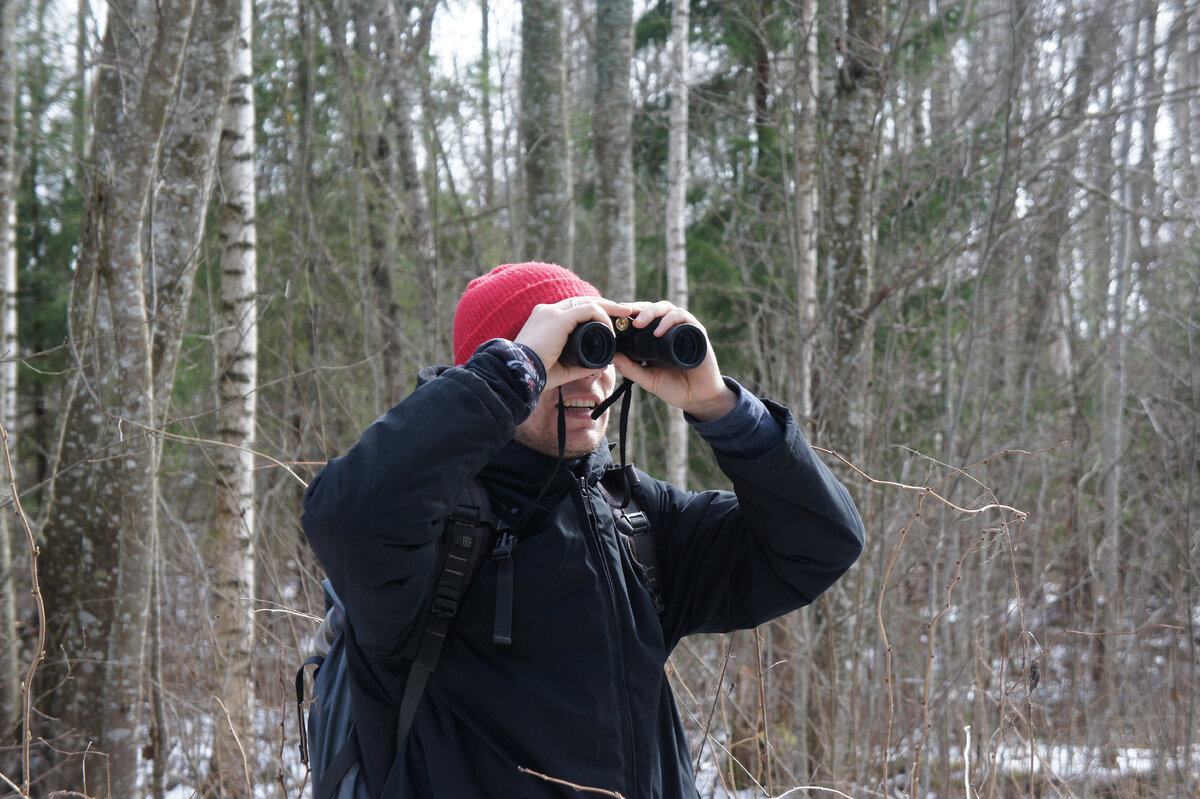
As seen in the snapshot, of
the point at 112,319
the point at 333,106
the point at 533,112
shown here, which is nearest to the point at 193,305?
the point at 333,106

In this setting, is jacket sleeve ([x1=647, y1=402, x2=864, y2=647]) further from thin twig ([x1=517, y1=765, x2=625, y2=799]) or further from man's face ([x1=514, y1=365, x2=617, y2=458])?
thin twig ([x1=517, y1=765, x2=625, y2=799])

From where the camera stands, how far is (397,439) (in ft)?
4.73

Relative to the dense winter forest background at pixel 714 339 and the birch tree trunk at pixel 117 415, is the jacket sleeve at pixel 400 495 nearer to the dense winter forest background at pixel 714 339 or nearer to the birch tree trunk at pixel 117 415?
the dense winter forest background at pixel 714 339

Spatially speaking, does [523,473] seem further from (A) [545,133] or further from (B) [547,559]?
(A) [545,133]

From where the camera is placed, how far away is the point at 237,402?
14.0 ft

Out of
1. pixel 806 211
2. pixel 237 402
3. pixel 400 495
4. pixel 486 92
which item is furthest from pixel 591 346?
pixel 486 92

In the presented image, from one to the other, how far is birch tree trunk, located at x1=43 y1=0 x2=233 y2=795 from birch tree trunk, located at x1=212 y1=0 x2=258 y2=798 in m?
0.77

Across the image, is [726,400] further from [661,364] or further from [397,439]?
[397,439]

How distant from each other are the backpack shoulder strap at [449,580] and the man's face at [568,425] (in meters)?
0.20

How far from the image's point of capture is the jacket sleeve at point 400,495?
55.2 inches

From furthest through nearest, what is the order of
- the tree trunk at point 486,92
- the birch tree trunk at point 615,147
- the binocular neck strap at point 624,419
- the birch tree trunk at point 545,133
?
the tree trunk at point 486,92
the birch tree trunk at point 615,147
the birch tree trunk at point 545,133
the binocular neck strap at point 624,419

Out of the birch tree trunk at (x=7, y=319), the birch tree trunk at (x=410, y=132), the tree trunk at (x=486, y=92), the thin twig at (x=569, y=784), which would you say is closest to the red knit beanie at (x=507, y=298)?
the thin twig at (x=569, y=784)

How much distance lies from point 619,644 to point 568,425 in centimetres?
44

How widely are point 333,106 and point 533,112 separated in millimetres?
3786
